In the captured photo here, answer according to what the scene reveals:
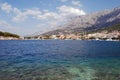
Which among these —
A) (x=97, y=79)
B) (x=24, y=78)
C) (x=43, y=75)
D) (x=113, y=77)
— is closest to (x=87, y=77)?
(x=97, y=79)

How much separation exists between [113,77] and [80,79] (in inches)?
228

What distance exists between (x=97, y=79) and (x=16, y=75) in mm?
14030

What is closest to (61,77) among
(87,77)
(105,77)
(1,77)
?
(87,77)

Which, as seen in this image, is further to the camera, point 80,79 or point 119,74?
point 119,74

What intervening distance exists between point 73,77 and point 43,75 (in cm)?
553

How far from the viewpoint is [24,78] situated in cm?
3306

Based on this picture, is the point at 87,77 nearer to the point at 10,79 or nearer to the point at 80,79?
the point at 80,79

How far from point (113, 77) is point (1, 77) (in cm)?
1875

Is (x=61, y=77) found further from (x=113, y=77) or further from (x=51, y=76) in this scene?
(x=113, y=77)

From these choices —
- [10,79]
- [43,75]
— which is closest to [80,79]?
[43,75]

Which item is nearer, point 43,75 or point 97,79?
point 97,79

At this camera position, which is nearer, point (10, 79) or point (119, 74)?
point (10, 79)

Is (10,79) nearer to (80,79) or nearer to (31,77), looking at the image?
(31,77)

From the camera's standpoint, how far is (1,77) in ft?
110
